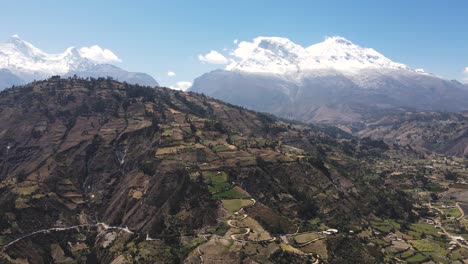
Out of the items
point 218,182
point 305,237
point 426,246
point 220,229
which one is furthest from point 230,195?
point 426,246

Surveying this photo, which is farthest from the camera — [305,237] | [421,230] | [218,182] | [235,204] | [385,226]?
[218,182]

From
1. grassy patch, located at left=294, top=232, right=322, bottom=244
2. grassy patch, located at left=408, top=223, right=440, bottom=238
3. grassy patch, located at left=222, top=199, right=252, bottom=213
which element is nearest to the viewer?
grassy patch, located at left=294, top=232, right=322, bottom=244

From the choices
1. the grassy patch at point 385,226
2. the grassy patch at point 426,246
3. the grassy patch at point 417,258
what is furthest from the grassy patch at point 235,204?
the grassy patch at point 426,246

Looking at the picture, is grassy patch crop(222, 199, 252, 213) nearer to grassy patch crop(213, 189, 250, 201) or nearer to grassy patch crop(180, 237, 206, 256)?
grassy patch crop(213, 189, 250, 201)

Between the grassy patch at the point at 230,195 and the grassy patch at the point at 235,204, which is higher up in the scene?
the grassy patch at the point at 230,195

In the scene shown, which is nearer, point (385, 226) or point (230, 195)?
point (230, 195)

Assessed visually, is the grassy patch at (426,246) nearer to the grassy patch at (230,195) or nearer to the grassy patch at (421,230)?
the grassy patch at (421,230)

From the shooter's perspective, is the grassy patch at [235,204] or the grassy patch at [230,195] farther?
the grassy patch at [230,195]

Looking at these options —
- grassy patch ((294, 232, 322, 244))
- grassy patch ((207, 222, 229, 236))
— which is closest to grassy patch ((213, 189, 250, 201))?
grassy patch ((207, 222, 229, 236))

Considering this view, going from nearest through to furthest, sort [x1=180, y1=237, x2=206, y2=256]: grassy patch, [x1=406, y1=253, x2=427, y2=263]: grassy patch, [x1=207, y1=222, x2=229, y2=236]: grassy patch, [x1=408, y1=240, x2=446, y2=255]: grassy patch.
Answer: [x1=180, y1=237, x2=206, y2=256]: grassy patch, [x1=406, y1=253, x2=427, y2=263]: grassy patch, [x1=207, y1=222, x2=229, y2=236]: grassy patch, [x1=408, y1=240, x2=446, y2=255]: grassy patch

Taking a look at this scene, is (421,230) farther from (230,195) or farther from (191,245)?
(191,245)

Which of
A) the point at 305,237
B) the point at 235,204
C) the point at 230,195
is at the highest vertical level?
the point at 230,195

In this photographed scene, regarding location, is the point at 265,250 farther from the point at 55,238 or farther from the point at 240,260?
the point at 55,238
